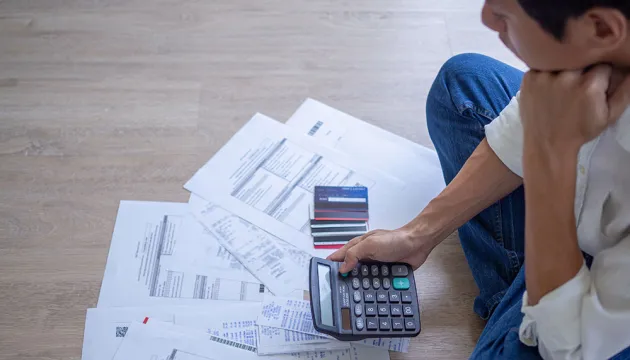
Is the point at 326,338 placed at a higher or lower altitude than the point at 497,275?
lower

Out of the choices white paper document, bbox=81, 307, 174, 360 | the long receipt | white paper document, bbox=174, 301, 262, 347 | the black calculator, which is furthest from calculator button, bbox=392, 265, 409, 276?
white paper document, bbox=81, 307, 174, 360

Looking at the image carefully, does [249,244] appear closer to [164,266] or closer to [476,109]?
[164,266]

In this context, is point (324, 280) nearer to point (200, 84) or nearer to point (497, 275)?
point (497, 275)

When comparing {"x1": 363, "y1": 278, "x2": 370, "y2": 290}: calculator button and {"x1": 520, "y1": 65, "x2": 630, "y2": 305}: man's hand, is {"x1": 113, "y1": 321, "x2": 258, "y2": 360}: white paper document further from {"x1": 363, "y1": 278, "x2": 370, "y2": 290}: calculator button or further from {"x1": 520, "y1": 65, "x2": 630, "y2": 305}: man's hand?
{"x1": 520, "y1": 65, "x2": 630, "y2": 305}: man's hand

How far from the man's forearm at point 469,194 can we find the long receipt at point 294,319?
172mm

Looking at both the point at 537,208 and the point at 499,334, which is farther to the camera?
the point at 499,334

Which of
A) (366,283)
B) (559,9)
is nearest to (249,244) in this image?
(366,283)

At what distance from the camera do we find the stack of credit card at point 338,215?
1.02m

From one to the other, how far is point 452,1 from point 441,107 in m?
0.59

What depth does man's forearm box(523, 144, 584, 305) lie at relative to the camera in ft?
2.00

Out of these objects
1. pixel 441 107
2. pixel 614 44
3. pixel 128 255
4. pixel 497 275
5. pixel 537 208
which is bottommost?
pixel 128 255

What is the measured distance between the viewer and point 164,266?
979 mm

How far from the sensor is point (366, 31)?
1.37m

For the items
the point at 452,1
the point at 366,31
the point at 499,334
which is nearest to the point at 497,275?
the point at 499,334
